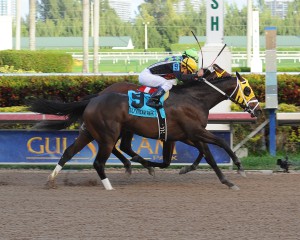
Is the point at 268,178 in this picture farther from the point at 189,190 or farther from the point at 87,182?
the point at 87,182

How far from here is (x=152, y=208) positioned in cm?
844

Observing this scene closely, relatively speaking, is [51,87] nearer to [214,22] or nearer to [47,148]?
[47,148]

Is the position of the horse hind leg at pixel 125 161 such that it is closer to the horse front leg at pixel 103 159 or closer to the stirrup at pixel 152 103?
→ the horse front leg at pixel 103 159

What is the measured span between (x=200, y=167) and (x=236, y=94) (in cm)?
247

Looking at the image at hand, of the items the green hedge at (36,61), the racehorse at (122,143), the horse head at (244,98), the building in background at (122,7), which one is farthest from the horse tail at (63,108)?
the building in background at (122,7)

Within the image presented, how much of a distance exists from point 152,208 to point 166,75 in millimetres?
2368

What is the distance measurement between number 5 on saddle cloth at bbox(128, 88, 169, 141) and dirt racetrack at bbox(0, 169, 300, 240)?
768 mm

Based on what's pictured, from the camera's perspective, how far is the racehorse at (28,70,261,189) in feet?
32.7

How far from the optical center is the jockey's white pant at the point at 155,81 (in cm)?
1005

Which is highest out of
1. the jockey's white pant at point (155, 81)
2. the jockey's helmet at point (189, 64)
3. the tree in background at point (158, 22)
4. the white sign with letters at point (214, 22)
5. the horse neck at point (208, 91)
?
the tree in background at point (158, 22)

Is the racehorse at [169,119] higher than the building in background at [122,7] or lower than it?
lower

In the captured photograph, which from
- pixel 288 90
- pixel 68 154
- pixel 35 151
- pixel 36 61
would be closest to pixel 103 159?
pixel 68 154

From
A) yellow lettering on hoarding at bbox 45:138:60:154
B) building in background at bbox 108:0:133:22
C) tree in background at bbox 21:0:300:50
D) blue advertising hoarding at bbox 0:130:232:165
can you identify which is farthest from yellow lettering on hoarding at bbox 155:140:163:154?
building in background at bbox 108:0:133:22

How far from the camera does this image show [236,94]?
408 inches
